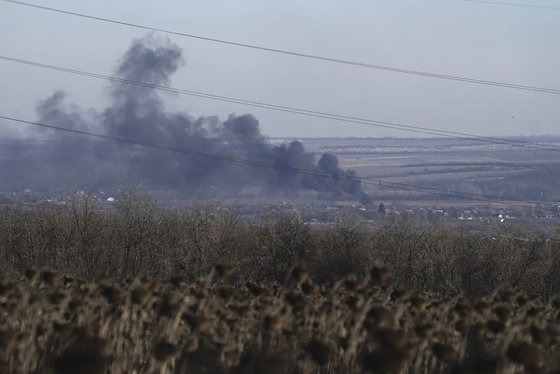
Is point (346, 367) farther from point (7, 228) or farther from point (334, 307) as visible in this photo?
point (7, 228)

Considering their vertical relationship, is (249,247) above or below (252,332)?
below

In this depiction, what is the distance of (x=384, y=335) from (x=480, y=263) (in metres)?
66.5

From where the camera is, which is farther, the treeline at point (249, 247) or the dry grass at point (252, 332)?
the treeline at point (249, 247)

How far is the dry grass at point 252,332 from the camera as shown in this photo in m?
7.53

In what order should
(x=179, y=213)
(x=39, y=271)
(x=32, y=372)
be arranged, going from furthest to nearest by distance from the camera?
(x=179, y=213) < (x=39, y=271) < (x=32, y=372)

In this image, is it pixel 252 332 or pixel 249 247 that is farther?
pixel 249 247

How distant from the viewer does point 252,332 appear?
9.29 metres

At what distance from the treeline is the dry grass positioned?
55194 mm

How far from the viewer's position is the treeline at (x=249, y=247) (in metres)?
70.1

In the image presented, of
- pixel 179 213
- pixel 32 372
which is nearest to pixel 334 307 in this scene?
pixel 32 372

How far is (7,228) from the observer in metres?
74.2

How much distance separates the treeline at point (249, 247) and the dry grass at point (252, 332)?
181ft

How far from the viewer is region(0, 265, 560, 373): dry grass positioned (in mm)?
7531

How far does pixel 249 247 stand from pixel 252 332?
64.6 meters
